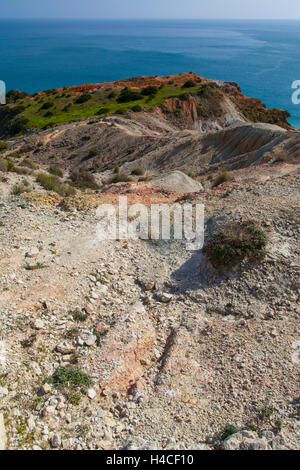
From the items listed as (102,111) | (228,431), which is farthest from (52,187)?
(102,111)

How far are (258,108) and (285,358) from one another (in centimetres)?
5191

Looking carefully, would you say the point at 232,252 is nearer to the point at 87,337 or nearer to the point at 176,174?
the point at 87,337

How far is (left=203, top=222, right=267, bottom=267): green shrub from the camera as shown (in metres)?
8.37

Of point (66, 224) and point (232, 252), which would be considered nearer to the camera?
point (232, 252)

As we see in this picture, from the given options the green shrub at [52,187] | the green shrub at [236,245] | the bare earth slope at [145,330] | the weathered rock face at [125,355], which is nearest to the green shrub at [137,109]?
the green shrub at [52,187]

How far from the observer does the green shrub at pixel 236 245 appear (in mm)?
8367

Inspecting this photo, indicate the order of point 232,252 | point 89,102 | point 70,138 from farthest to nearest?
point 89,102
point 70,138
point 232,252

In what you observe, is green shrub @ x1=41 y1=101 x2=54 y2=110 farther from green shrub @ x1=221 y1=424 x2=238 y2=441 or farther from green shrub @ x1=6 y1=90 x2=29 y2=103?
green shrub @ x1=221 y1=424 x2=238 y2=441

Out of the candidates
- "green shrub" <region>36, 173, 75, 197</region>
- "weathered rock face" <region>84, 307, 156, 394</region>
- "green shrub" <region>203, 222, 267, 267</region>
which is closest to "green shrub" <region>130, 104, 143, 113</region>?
"green shrub" <region>36, 173, 75, 197</region>

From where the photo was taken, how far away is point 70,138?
115ft

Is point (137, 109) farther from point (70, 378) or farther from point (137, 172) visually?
point (70, 378)

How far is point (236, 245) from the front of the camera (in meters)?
8.49

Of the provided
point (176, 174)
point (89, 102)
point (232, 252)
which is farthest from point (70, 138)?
point (232, 252)

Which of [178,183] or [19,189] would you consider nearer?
[19,189]
